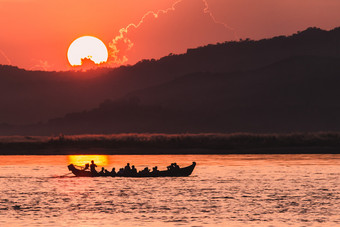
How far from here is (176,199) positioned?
64.6 metres

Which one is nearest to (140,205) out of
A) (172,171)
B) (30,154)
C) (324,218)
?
(324,218)

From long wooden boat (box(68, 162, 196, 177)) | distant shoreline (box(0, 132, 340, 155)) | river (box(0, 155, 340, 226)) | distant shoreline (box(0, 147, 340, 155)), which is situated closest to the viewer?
river (box(0, 155, 340, 226))

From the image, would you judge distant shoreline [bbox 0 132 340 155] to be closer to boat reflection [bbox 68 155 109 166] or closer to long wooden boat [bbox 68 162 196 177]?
boat reflection [bbox 68 155 109 166]

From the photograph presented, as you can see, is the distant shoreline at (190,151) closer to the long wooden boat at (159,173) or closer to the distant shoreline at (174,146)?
the distant shoreline at (174,146)

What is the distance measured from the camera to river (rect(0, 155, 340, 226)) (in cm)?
5058

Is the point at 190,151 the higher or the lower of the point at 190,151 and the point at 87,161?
the higher

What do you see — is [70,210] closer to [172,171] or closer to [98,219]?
[98,219]

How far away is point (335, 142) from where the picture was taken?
177 metres

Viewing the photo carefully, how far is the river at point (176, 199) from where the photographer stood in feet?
166

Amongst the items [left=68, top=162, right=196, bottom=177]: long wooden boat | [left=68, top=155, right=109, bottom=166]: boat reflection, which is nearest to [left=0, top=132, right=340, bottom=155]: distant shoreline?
[left=68, top=155, right=109, bottom=166]: boat reflection

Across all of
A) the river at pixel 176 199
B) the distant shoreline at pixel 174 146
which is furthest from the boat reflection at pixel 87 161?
the river at pixel 176 199

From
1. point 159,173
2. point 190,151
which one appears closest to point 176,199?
point 159,173

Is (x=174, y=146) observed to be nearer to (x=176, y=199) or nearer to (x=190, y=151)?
(x=190, y=151)

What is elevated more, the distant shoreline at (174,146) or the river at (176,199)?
the distant shoreline at (174,146)
